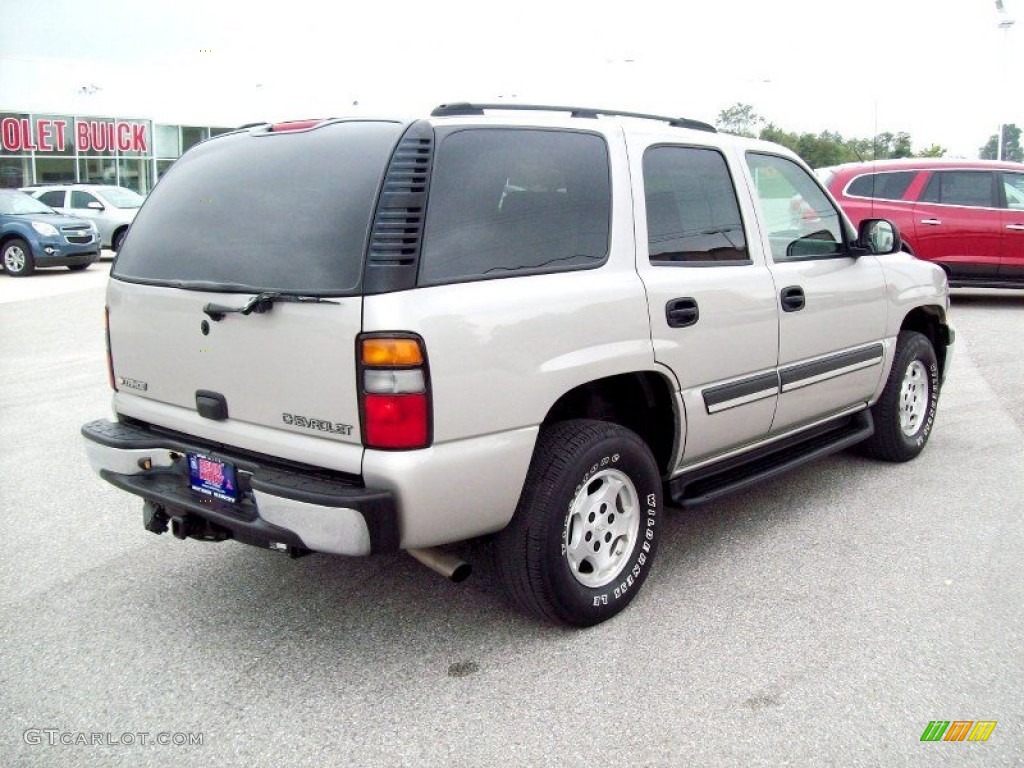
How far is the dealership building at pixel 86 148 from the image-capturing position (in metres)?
32.3

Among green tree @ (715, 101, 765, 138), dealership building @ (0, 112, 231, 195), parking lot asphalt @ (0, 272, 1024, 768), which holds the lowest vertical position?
parking lot asphalt @ (0, 272, 1024, 768)

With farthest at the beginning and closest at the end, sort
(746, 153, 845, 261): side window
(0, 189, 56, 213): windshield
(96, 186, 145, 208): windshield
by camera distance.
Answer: (96, 186, 145, 208): windshield
(0, 189, 56, 213): windshield
(746, 153, 845, 261): side window

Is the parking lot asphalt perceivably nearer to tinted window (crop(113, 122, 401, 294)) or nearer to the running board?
the running board

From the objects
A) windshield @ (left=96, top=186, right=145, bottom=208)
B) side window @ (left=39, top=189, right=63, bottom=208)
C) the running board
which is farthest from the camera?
windshield @ (left=96, top=186, right=145, bottom=208)

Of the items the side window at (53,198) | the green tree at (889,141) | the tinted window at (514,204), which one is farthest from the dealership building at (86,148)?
the tinted window at (514,204)

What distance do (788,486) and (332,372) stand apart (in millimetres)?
3247

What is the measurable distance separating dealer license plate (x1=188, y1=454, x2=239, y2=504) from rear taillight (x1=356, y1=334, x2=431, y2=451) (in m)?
0.63

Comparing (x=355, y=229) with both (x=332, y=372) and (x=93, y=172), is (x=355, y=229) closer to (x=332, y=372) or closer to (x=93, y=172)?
(x=332, y=372)

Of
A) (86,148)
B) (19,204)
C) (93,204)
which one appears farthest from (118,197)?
(86,148)

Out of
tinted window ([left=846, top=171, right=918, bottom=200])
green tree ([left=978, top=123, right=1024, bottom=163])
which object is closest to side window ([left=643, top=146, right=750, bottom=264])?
tinted window ([left=846, top=171, right=918, bottom=200])

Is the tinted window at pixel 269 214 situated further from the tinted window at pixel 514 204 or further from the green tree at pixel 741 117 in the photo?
the green tree at pixel 741 117

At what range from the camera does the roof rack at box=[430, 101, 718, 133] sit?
3.41m

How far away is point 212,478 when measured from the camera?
3.43m

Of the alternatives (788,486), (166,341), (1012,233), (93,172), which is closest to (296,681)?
(166,341)
